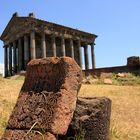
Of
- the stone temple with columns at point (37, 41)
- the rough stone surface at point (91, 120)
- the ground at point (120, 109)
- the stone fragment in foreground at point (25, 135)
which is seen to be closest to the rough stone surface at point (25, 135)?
the stone fragment in foreground at point (25, 135)

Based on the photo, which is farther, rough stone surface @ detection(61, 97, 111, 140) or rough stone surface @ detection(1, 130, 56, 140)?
rough stone surface @ detection(61, 97, 111, 140)

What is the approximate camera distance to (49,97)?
219 inches

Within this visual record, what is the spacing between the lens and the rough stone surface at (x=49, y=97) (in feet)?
17.4

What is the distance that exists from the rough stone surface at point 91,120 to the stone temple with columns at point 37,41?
36749 mm

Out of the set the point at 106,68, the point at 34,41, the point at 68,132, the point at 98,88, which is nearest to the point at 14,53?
the point at 34,41

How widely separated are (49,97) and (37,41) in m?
40.8

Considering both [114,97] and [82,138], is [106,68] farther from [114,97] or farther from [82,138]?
[82,138]

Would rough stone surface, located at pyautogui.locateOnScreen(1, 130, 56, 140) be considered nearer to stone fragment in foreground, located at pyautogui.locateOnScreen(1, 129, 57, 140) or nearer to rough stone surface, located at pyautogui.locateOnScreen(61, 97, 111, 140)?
stone fragment in foreground, located at pyautogui.locateOnScreen(1, 129, 57, 140)

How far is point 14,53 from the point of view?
4859 cm

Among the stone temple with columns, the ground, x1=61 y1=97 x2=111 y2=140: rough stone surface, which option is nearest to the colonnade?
the stone temple with columns

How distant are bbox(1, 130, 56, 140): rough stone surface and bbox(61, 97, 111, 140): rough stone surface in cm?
70

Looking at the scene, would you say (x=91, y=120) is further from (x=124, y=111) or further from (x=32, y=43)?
(x=32, y=43)

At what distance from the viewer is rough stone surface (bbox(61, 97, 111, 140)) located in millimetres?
5852

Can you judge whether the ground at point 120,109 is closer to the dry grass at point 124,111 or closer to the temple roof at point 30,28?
the dry grass at point 124,111
